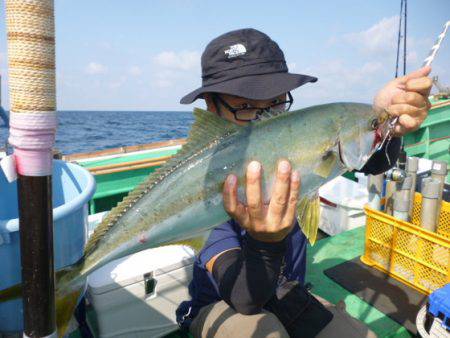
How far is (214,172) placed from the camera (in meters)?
1.90

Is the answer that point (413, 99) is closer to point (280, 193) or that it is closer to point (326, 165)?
point (326, 165)

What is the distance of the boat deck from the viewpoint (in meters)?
3.47

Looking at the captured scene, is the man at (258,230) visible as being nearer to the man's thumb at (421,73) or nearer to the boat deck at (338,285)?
the man's thumb at (421,73)

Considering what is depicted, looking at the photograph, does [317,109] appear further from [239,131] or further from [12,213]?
[12,213]

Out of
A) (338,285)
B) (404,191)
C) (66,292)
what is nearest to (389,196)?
(404,191)

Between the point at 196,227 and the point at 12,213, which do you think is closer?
the point at 196,227

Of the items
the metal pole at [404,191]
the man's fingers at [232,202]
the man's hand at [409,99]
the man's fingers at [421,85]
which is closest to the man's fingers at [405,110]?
the man's hand at [409,99]

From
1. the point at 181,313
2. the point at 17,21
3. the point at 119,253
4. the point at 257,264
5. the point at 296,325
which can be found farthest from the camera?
the point at 181,313

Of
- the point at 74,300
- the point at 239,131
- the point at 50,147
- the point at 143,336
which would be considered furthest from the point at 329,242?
the point at 50,147

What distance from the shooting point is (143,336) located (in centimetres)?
321

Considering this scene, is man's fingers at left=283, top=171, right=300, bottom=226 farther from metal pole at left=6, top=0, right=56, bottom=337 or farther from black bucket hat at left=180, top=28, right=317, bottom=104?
metal pole at left=6, top=0, right=56, bottom=337

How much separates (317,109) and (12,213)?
2616mm

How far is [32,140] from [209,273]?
1809 mm

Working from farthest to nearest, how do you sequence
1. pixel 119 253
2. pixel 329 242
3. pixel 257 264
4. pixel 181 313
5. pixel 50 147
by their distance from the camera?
pixel 329 242
pixel 181 313
pixel 257 264
pixel 119 253
pixel 50 147
